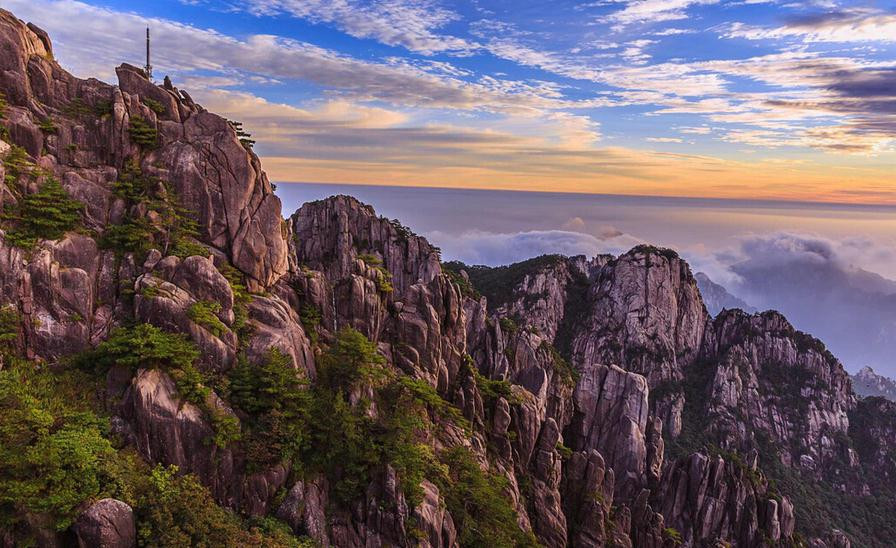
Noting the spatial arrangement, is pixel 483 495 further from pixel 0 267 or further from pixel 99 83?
pixel 99 83

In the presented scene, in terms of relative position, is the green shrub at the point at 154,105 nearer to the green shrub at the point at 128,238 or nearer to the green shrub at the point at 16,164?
the green shrub at the point at 16,164

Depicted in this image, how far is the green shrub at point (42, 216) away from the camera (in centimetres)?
2639

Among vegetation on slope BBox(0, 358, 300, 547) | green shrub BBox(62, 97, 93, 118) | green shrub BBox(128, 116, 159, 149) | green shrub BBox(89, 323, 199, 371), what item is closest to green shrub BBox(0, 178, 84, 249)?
green shrub BBox(128, 116, 159, 149)

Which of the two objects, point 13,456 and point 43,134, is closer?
point 13,456

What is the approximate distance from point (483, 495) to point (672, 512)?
154 ft

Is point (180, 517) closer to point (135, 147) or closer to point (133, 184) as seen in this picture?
point (133, 184)

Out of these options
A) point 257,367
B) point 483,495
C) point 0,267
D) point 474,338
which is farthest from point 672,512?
point 0,267

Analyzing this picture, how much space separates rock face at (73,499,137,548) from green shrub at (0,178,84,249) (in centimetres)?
1514

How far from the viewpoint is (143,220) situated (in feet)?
99.4

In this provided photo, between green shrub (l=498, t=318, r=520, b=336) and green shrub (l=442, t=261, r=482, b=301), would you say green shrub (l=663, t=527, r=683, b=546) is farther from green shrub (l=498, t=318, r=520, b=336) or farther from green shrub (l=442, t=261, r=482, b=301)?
green shrub (l=442, t=261, r=482, b=301)

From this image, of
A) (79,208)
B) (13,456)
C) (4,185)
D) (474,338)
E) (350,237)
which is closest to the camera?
(13,456)

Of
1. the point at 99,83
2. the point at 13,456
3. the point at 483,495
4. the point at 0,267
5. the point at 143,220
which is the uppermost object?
the point at 99,83

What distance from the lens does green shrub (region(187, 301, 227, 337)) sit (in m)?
27.5

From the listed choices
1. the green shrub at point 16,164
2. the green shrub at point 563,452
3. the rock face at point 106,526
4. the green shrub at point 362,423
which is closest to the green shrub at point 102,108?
the green shrub at point 16,164
